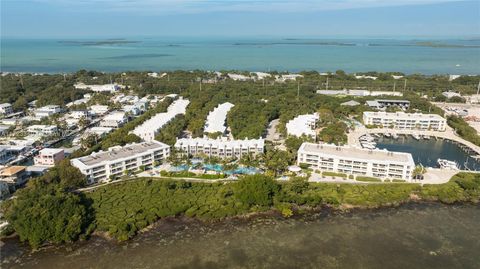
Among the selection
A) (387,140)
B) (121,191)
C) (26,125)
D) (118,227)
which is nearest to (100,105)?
(26,125)

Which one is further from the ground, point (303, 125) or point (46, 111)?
point (46, 111)

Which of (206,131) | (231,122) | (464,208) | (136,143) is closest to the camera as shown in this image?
(464,208)

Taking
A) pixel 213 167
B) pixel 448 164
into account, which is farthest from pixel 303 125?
pixel 448 164

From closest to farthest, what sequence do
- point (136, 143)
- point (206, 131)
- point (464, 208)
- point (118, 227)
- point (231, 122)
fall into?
point (118, 227), point (464, 208), point (136, 143), point (206, 131), point (231, 122)

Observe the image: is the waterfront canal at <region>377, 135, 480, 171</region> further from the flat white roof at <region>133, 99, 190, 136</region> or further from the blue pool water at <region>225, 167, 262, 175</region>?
the flat white roof at <region>133, 99, 190, 136</region>

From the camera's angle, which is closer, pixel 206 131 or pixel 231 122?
pixel 206 131

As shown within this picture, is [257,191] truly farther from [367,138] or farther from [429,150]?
[429,150]

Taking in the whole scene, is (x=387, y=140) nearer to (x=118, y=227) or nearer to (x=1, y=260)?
(x=118, y=227)
